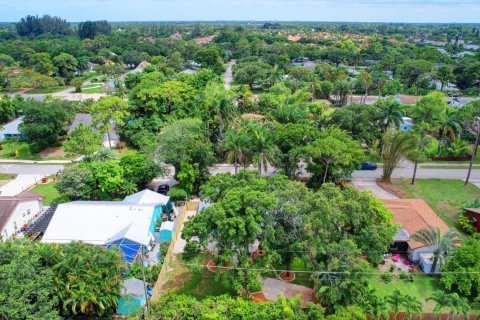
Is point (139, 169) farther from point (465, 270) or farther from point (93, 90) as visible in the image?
point (93, 90)

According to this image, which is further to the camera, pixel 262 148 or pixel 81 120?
pixel 81 120

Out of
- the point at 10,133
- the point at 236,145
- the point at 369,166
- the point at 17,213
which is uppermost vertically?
the point at 236,145

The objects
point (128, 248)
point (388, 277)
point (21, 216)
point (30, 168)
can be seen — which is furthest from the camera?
point (30, 168)

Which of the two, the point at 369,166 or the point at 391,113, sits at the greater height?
the point at 391,113

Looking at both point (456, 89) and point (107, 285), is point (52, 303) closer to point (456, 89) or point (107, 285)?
point (107, 285)

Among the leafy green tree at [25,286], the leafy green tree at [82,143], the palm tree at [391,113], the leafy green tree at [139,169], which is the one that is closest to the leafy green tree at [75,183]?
the leafy green tree at [139,169]

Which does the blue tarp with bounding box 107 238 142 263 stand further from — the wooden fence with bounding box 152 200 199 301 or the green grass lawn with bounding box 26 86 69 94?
the green grass lawn with bounding box 26 86 69 94

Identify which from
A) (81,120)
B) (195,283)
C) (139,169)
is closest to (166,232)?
(195,283)

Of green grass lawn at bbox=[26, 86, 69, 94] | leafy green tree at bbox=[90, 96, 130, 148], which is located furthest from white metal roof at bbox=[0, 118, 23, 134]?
green grass lawn at bbox=[26, 86, 69, 94]

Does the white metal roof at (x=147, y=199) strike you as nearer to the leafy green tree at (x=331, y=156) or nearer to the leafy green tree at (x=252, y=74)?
the leafy green tree at (x=331, y=156)
